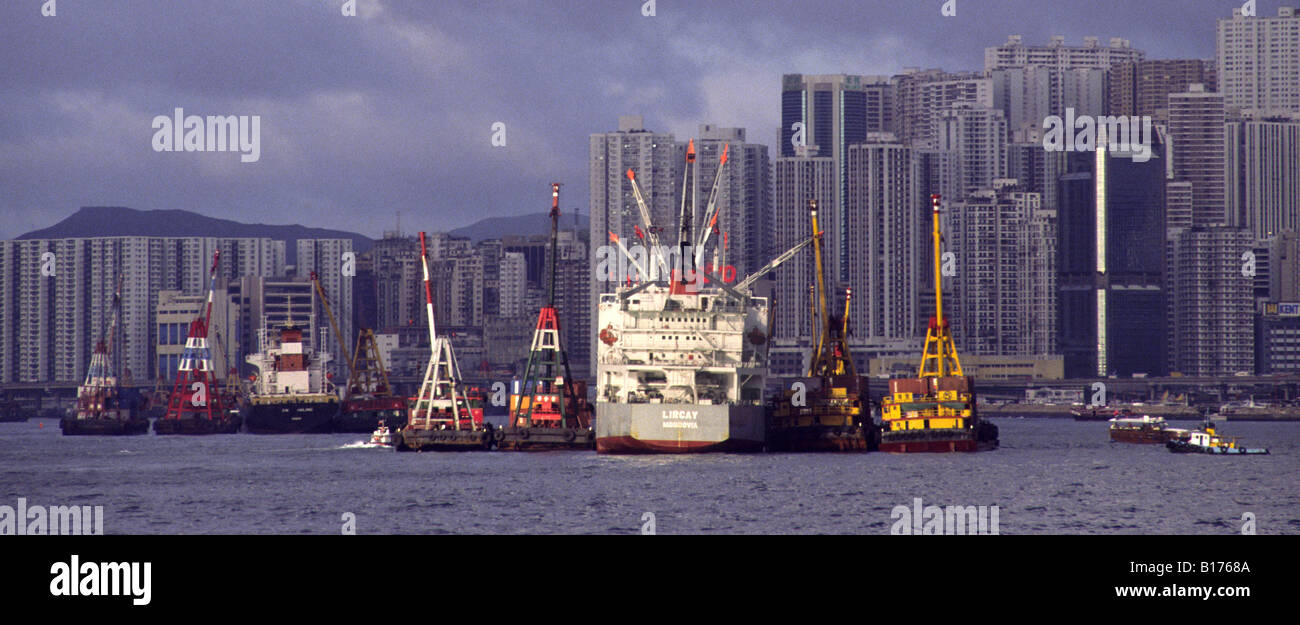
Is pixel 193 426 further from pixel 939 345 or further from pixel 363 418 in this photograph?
pixel 939 345

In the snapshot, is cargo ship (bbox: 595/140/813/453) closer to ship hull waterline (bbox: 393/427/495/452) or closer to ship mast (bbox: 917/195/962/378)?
ship hull waterline (bbox: 393/427/495/452)

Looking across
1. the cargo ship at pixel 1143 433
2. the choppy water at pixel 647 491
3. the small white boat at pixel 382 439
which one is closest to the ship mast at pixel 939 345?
the choppy water at pixel 647 491

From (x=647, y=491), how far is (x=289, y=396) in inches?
4469

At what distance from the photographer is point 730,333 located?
102 meters

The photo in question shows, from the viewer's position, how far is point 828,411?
113 metres

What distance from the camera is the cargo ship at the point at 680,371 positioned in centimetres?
9738

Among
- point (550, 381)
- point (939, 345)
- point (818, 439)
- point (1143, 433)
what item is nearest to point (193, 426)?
point (550, 381)

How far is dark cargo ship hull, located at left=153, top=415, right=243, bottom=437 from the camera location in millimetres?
186000

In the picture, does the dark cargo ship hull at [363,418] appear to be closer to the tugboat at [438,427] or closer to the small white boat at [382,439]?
the small white boat at [382,439]
